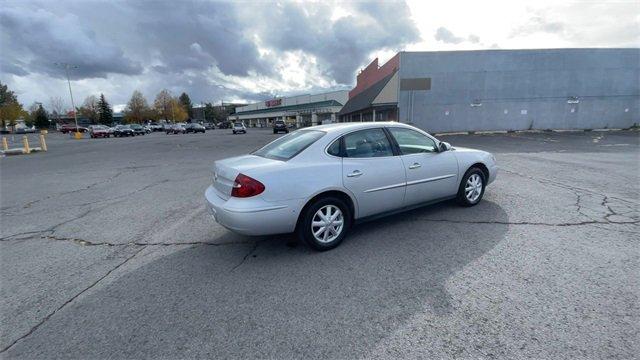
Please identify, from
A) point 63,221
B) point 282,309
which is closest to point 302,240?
point 282,309

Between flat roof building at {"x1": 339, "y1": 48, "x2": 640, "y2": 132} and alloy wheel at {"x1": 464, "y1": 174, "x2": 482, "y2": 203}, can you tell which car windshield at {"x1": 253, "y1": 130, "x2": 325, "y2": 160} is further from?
flat roof building at {"x1": 339, "y1": 48, "x2": 640, "y2": 132}

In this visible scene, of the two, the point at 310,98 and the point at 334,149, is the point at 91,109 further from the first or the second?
the point at 334,149

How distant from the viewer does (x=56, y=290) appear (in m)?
3.05

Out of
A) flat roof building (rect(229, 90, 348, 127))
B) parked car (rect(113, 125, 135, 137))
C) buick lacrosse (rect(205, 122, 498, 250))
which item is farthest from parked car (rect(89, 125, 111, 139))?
buick lacrosse (rect(205, 122, 498, 250))

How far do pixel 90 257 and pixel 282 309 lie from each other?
286 cm

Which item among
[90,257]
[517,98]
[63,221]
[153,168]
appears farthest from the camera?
[517,98]

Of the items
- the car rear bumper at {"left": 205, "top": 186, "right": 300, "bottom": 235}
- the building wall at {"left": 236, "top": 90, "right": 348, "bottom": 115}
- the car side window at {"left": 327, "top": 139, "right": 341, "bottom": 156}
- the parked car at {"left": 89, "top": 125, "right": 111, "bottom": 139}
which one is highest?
the building wall at {"left": 236, "top": 90, "right": 348, "bottom": 115}

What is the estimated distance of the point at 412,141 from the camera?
4469 mm

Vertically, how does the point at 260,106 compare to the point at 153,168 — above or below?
above

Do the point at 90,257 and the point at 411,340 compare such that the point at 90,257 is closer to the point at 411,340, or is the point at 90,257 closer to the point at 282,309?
the point at 282,309

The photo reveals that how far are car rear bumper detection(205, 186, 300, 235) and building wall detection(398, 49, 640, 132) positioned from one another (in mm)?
24229

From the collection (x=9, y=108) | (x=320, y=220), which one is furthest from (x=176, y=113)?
(x=320, y=220)

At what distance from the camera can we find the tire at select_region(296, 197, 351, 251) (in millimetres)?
3512

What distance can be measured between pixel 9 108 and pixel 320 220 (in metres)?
105
